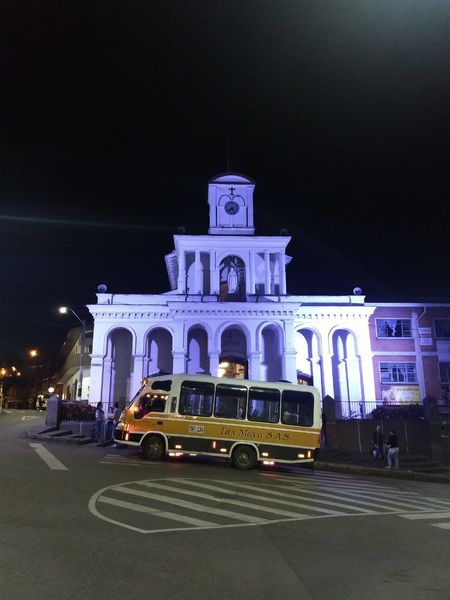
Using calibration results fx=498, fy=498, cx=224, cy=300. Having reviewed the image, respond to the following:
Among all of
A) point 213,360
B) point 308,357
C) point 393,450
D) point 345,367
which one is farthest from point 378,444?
point 345,367

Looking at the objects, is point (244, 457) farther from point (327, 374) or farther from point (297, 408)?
point (327, 374)

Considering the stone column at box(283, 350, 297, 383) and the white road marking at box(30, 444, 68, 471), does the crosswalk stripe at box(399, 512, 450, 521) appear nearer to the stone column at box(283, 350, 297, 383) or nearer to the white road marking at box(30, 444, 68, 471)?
the white road marking at box(30, 444, 68, 471)

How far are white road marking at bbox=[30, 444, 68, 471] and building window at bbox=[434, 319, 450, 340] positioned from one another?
27981mm

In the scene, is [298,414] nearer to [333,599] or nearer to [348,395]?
[333,599]

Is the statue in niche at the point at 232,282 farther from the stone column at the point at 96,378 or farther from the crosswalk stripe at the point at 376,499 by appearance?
the crosswalk stripe at the point at 376,499

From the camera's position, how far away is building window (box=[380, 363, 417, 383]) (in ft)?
114

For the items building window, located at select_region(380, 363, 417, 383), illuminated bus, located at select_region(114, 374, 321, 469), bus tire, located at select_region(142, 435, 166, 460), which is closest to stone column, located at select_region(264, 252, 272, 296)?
building window, located at select_region(380, 363, 417, 383)

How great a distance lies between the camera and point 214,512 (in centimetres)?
885

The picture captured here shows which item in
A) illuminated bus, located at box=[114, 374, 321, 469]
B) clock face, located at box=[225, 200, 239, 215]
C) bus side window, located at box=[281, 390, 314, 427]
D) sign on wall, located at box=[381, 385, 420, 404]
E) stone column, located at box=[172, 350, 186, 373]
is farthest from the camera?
clock face, located at box=[225, 200, 239, 215]

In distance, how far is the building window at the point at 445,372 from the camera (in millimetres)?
34938

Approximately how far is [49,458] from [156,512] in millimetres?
7716

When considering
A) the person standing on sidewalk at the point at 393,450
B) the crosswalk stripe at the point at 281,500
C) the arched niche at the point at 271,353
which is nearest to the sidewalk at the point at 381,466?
the person standing on sidewalk at the point at 393,450

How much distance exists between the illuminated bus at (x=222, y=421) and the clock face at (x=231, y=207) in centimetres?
2352

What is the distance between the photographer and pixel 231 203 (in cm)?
3928
